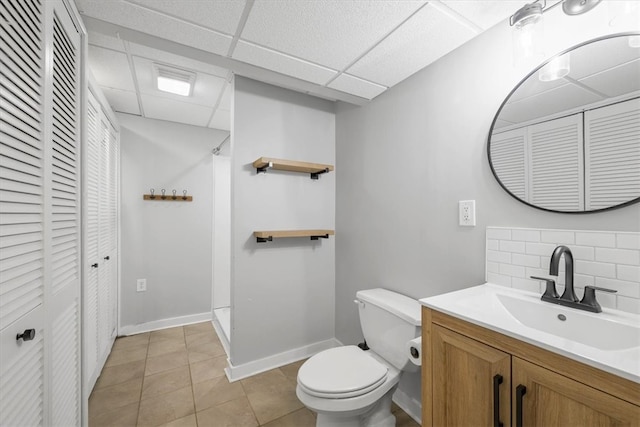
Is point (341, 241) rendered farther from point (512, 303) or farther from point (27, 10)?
point (27, 10)

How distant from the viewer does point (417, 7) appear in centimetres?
120

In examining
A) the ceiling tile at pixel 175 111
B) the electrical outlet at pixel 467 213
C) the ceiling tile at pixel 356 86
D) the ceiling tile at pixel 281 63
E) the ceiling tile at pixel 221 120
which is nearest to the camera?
the electrical outlet at pixel 467 213

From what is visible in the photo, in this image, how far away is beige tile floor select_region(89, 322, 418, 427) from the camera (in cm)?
161

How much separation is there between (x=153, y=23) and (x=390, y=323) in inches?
79.0

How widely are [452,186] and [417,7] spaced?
0.89 metres

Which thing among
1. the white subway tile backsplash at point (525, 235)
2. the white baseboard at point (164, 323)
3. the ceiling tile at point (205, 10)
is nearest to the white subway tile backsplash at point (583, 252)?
the white subway tile backsplash at point (525, 235)

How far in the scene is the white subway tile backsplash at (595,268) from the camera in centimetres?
96

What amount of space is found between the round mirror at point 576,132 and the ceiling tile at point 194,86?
1.97m

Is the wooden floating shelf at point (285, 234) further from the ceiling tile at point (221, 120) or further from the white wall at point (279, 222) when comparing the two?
the ceiling tile at point (221, 120)

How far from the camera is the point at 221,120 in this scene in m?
2.88

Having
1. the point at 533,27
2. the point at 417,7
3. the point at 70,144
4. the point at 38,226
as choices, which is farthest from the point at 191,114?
the point at 533,27

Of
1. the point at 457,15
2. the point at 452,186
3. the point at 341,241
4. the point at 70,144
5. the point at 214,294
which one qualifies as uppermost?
the point at 457,15

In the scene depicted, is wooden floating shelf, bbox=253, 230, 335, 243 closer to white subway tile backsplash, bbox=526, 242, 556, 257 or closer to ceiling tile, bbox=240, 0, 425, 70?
ceiling tile, bbox=240, 0, 425, 70

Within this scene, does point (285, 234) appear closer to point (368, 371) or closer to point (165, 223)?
point (368, 371)
